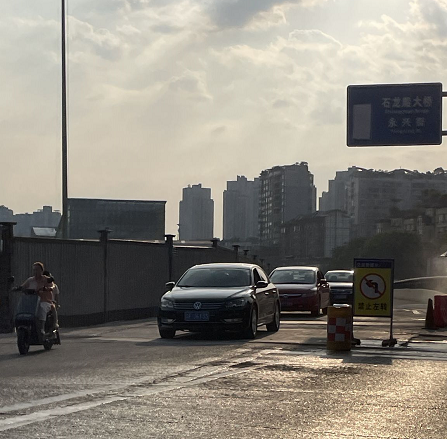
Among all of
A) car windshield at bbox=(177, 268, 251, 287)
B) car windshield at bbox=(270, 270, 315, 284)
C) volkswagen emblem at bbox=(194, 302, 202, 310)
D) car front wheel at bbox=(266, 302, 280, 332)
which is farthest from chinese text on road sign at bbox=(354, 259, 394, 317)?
car windshield at bbox=(270, 270, 315, 284)

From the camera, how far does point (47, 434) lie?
816cm

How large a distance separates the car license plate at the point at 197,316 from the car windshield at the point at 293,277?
1257 cm

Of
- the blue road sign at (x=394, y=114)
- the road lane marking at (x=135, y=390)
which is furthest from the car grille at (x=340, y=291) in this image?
the road lane marking at (x=135, y=390)

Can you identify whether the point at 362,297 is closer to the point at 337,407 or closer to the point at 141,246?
the point at 337,407

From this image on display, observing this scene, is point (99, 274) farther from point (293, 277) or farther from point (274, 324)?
point (293, 277)

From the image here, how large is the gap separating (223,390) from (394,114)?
775 inches

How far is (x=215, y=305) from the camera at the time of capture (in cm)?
1917

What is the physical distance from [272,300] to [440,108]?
10.1 meters

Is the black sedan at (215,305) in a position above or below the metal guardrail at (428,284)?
above

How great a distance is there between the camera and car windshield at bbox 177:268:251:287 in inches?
814

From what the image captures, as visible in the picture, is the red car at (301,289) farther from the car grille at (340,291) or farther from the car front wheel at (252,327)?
the car front wheel at (252,327)

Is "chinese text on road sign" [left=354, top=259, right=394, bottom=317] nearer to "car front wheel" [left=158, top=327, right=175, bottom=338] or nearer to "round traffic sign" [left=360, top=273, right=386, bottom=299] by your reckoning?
"round traffic sign" [left=360, top=273, right=386, bottom=299]

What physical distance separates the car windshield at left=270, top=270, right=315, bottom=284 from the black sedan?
34.9 ft

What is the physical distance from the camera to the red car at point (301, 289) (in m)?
30.2
